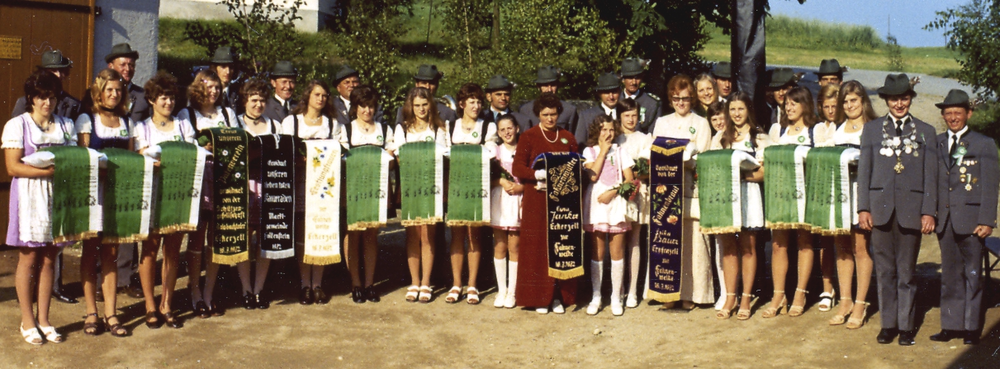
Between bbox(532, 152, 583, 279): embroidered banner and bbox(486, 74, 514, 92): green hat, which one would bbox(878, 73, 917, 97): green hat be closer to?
bbox(532, 152, 583, 279): embroidered banner

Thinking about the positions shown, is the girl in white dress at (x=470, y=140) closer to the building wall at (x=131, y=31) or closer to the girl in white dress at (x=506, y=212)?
the girl in white dress at (x=506, y=212)

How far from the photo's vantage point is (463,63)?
17.1m

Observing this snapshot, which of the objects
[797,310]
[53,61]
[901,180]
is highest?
[53,61]

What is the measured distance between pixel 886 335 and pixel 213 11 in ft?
96.0

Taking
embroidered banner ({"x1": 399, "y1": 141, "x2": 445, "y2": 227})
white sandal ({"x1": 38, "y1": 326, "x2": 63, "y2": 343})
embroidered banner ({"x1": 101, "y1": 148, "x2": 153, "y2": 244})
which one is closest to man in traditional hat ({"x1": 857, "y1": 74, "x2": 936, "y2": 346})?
embroidered banner ({"x1": 399, "y1": 141, "x2": 445, "y2": 227})

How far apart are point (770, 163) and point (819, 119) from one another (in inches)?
26.5

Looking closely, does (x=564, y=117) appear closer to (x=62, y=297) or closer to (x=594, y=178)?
(x=594, y=178)

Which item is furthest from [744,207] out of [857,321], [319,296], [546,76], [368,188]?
[319,296]

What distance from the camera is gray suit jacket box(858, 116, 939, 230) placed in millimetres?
7828

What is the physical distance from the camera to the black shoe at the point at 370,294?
31.6ft

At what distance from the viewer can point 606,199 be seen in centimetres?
909

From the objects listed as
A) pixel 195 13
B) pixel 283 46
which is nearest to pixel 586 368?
pixel 283 46

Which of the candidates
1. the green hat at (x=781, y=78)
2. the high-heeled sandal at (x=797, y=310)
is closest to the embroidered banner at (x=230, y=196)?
the high-heeled sandal at (x=797, y=310)

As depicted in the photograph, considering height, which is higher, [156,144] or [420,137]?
[420,137]
